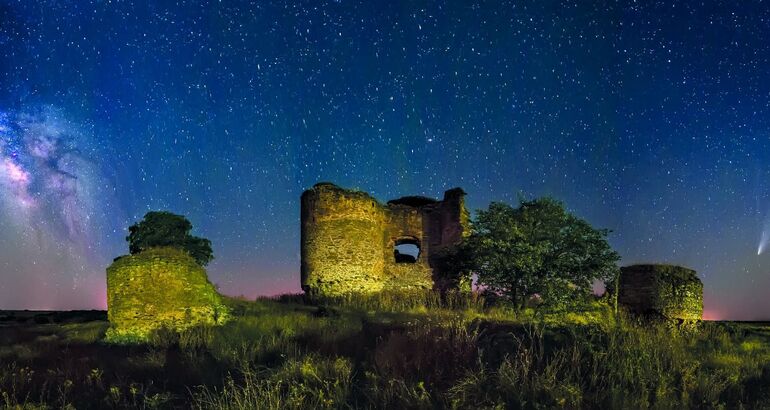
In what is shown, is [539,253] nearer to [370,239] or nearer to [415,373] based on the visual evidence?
[415,373]

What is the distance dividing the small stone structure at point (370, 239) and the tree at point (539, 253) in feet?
21.2

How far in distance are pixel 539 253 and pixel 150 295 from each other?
445 inches

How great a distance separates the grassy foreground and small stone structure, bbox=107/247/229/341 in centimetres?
150

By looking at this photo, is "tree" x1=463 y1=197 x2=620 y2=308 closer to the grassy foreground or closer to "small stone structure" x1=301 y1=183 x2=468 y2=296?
Answer: the grassy foreground

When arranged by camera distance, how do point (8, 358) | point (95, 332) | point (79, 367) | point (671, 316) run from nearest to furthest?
1. point (79, 367)
2. point (8, 358)
3. point (95, 332)
4. point (671, 316)

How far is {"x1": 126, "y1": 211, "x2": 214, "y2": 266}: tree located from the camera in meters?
29.9

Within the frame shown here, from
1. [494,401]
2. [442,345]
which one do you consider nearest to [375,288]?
[442,345]

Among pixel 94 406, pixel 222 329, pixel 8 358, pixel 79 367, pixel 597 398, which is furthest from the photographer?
pixel 222 329

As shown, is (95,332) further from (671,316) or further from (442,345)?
(671,316)

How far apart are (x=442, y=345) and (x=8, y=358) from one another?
38.0ft

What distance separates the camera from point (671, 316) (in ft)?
67.8

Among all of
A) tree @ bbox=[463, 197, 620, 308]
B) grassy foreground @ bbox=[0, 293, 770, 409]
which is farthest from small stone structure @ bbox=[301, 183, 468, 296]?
grassy foreground @ bbox=[0, 293, 770, 409]

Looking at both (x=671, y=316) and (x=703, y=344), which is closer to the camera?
(x=703, y=344)

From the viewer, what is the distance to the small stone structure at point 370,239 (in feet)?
85.2
